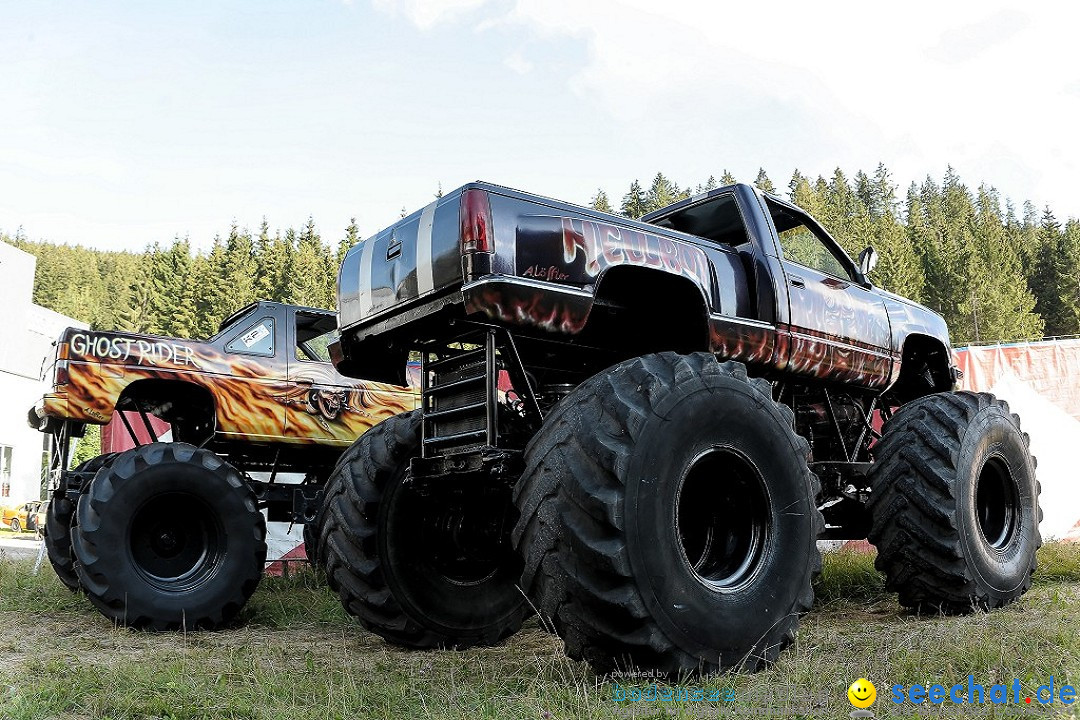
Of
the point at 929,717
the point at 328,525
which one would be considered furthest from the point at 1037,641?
the point at 328,525

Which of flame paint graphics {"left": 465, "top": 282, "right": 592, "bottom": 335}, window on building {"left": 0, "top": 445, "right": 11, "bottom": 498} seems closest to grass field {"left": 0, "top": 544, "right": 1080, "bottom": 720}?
flame paint graphics {"left": 465, "top": 282, "right": 592, "bottom": 335}

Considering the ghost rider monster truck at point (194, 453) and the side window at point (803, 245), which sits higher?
the side window at point (803, 245)

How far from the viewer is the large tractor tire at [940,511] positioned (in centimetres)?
530

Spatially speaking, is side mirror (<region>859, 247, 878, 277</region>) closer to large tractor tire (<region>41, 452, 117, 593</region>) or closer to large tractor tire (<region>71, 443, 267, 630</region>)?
large tractor tire (<region>71, 443, 267, 630</region>)

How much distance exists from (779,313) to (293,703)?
3339 mm

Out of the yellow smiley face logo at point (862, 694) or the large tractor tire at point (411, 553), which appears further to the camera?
the large tractor tire at point (411, 553)

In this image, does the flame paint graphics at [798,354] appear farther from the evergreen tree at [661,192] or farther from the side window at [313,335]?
the evergreen tree at [661,192]

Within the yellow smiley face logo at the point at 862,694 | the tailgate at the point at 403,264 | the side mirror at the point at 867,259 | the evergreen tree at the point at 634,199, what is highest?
the evergreen tree at the point at 634,199

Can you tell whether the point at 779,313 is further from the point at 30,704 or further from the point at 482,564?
the point at 30,704

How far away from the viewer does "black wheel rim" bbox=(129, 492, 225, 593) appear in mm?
6609

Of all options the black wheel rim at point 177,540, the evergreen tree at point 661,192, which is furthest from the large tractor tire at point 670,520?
the evergreen tree at point 661,192

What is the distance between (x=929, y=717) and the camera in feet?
9.62

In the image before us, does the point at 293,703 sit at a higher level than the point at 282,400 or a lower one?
lower

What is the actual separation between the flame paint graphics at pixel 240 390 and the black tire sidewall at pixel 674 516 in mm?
5076
